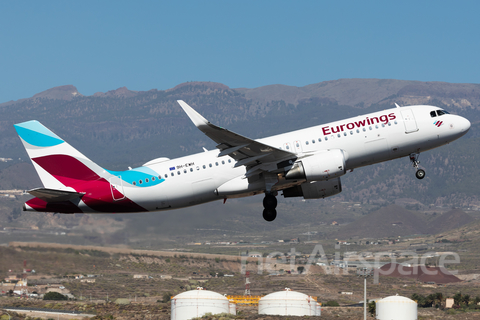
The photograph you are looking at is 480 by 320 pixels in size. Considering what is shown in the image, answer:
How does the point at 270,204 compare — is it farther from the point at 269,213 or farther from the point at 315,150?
the point at 315,150

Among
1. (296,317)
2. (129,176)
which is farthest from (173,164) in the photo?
(296,317)

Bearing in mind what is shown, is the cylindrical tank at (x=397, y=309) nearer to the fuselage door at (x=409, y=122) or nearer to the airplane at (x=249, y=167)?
the airplane at (x=249, y=167)

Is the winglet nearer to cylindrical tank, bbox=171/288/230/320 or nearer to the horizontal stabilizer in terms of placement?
the horizontal stabilizer

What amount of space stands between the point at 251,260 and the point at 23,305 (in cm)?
6813

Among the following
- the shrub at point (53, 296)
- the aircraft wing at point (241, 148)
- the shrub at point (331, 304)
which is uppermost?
the aircraft wing at point (241, 148)

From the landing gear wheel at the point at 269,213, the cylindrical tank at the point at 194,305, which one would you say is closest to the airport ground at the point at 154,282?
the cylindrical tank at the point at 194,305

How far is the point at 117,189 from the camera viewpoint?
45.8 m

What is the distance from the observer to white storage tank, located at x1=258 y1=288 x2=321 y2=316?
82.8 m

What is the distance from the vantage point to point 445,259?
193 m

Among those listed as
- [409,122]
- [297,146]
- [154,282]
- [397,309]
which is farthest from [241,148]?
[154,282]

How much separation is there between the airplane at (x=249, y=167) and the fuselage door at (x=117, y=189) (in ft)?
0.24

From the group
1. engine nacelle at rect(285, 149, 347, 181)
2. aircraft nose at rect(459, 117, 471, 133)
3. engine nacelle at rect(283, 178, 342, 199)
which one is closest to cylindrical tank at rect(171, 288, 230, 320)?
engine nacelle at rect(283, 178, 342, 199)

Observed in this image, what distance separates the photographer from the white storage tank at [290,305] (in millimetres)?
82750

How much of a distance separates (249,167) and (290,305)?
43.2 m
